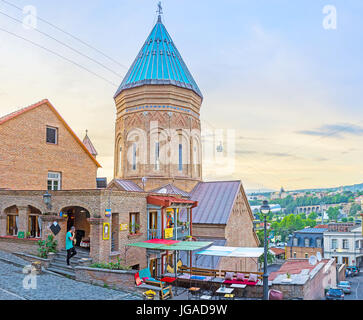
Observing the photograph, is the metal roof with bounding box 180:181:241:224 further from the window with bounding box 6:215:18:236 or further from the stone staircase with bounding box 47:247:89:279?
the window with bounding box 6:215:18:236

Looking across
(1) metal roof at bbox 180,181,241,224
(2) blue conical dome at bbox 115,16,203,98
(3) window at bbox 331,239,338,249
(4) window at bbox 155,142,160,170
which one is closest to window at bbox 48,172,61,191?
(4) window at bbox 155,142,160,170

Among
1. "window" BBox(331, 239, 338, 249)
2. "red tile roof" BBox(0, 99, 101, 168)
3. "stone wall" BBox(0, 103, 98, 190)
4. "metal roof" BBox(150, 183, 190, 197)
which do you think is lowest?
"window" BBox(331, 239, 338, 249)

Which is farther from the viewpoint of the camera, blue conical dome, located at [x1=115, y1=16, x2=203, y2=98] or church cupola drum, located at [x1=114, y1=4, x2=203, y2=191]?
blue conical dome, located at [x1=115, y1=16, x2=203, y2=98]

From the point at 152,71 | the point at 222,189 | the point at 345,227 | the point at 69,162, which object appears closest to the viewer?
the point at 69,162

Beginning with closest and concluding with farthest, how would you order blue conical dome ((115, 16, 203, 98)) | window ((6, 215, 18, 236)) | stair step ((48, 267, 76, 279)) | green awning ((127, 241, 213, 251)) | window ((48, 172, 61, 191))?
stair step ((48, 267, 76, 279)), green awning ((127, 241, 213, 251)), window ((6, 215, 18, 236)), window ((48, 172, 61, 191)), blue conical dome ((115, 16, 203, 98))

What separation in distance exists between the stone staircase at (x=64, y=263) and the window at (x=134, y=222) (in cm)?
241

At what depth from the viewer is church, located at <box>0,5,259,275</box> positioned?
1664cm

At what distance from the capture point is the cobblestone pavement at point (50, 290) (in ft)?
37.7

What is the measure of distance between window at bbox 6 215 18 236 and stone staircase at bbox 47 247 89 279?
380 centimetres

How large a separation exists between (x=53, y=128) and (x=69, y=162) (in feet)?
9.06

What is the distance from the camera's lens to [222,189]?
2961 cm
